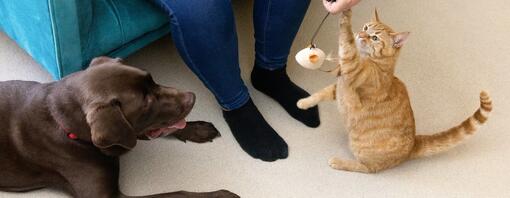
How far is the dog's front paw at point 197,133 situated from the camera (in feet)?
5.27

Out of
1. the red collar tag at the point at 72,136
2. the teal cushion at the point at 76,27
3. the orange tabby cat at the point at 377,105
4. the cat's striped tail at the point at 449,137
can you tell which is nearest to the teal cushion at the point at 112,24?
the teal cushion at the point at 76,27

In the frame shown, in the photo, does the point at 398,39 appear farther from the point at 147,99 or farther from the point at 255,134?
Answer: the point at 147,99

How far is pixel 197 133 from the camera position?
1609 millimetres

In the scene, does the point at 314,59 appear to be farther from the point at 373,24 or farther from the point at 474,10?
the point at 474,10

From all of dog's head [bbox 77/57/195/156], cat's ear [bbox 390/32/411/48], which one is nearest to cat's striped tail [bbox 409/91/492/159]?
cat's ear [bbox 390/32/411/48]

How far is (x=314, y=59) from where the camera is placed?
136 cm

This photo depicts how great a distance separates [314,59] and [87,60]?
64 cm

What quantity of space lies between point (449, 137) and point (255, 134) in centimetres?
55

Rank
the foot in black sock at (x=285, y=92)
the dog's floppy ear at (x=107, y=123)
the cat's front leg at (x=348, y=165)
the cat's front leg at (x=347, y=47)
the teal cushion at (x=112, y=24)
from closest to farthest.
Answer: the dog's floppy ear at (x=107, y=123)
the cat's front leg at (x=347, y=47)
the teal cushion at (x=112, y=24)
the cat's front leg at (x=348, y=165)
the foot in black sock at (x=285, y=92)

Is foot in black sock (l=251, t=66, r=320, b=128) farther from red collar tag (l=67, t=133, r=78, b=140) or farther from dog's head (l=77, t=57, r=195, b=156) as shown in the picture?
Result: red collar tag (l=67, t=133, r=78, b=140)

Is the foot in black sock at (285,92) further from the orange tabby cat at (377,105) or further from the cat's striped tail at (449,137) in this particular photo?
the cat's striped tail at (449,137)

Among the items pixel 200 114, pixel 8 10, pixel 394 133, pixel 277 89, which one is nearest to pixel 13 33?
pixel 8 10

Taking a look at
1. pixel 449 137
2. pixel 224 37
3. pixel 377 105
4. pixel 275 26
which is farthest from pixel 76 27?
pixel 449 137

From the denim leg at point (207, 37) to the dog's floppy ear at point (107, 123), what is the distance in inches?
11.9
